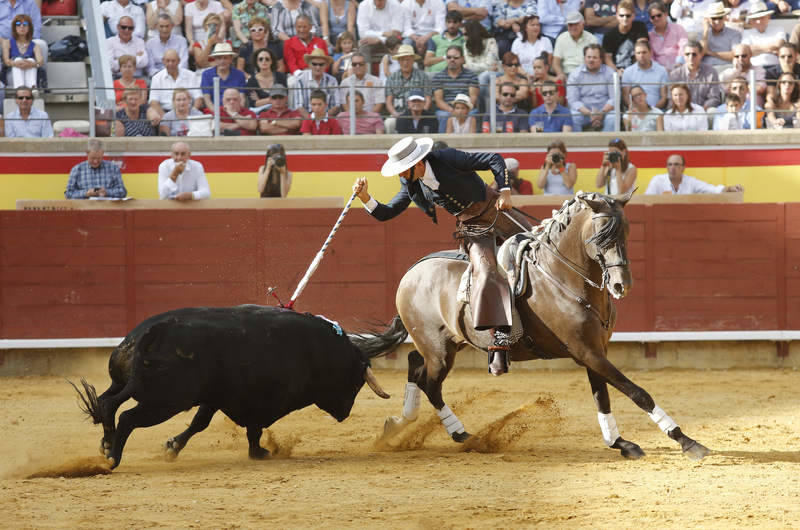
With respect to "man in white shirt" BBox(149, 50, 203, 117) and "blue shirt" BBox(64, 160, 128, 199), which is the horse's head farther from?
"man in white shirt" BBox(149, 50, 203, 117)

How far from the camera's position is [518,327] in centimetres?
676

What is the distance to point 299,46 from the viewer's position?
12992 millimetres

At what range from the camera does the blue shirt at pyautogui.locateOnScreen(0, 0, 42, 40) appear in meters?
13.1

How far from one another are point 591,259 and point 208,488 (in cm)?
244

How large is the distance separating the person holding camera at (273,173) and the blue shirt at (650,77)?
12.4 feet

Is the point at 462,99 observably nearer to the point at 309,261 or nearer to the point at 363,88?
the point at 363,88

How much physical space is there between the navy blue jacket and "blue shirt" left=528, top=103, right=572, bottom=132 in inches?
236

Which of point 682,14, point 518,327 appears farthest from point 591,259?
point 682,14

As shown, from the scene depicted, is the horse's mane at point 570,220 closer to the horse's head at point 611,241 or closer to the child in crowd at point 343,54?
the horse's head at point 611,241

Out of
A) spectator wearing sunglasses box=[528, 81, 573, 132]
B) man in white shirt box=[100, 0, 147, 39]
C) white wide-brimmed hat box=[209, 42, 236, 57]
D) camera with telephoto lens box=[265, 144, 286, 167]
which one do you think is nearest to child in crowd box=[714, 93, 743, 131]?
spectator wearing sunglasses box=[528, 81, 573, 132]

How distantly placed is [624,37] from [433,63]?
2.15 m

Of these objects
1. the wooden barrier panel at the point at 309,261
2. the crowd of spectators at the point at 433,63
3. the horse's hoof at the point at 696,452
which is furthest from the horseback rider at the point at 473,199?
the crowd of spectators at the point at 433,63

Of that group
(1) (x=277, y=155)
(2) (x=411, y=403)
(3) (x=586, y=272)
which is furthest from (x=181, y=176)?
(3) (x=586, y=272)

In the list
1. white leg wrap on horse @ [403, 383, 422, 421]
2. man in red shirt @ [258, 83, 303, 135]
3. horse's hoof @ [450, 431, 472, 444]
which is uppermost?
man in red shirt @ [258, 83, 303, 135]
